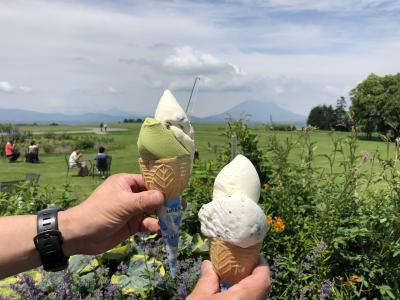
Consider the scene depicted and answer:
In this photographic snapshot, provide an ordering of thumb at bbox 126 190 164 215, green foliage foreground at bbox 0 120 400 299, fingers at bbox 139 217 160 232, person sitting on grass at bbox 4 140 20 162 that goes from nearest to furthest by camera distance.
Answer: thumb at bbox 126 190 164 215
fingers at bbox 139 217 160 232
green foliage foreground at bbox 0 120 400 299
person sitting on grass at bbox 4 140 20 162

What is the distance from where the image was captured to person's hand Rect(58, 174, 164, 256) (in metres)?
2.18

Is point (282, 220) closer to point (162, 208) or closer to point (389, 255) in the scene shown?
point (389, 255)

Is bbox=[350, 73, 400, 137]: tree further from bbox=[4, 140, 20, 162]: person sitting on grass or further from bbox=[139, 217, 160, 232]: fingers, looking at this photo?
bbox=[139, 217, 160, 232]: fingers

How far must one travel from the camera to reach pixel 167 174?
7.45 feet

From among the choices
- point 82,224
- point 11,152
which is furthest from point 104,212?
point 11,152

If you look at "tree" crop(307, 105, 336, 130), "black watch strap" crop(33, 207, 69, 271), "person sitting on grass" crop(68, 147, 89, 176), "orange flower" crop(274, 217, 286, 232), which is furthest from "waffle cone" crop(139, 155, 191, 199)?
"tree" crop(307, 105, 336, 130)

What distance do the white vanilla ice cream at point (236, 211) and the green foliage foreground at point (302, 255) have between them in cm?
153

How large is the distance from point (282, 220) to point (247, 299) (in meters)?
2.45

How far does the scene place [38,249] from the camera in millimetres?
2240

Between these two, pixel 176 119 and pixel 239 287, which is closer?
pixel 239 287

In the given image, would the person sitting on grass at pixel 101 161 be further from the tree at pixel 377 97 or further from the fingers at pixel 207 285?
the tree at pixel 377 97

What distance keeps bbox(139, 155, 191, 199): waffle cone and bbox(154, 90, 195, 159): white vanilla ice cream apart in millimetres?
96

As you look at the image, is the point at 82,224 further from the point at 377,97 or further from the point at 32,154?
the point at 377,97

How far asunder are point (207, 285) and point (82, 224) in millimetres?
747
